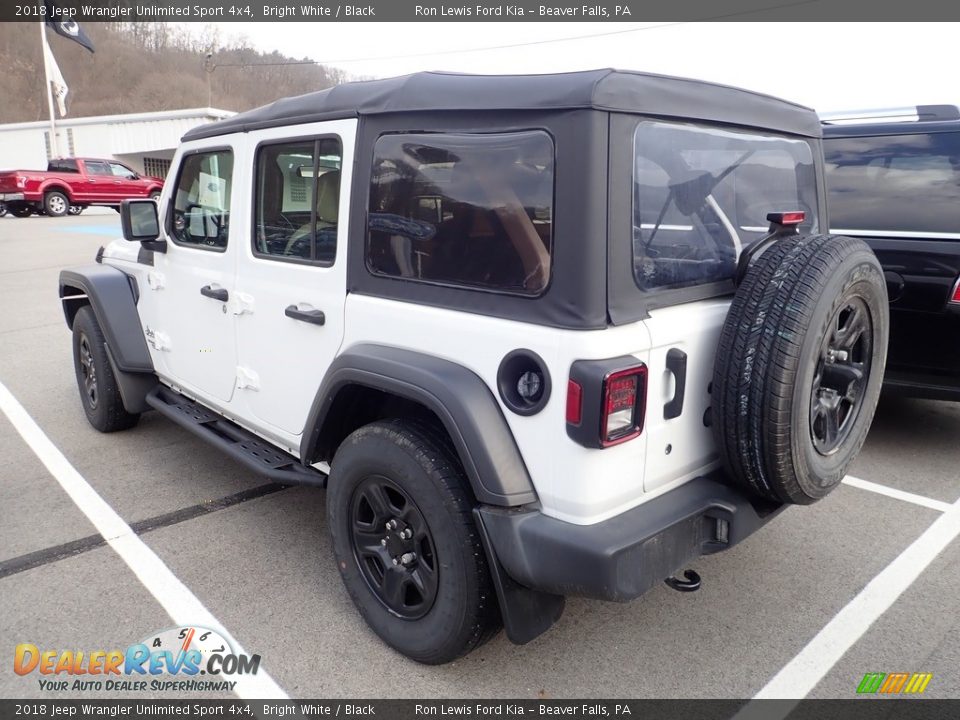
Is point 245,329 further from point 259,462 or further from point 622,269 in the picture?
point 622,269

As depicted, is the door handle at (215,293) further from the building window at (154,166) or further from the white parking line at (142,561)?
the building window at (154,166)

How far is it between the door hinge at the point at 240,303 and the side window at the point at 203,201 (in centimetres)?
31

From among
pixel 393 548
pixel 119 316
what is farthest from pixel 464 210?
pixel 119 316

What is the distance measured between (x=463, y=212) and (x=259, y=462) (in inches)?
61.9

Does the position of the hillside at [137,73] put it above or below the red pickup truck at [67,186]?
above

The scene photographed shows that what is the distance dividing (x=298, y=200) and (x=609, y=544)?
1.85m

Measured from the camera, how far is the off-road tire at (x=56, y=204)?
21.9m

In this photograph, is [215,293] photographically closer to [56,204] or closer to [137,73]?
[56,204]

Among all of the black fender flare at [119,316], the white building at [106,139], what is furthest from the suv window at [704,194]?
the white building at [106,139]

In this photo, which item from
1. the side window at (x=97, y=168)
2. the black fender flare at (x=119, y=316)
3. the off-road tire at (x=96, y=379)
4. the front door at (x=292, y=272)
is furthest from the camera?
the side window at (x=97, y=168)

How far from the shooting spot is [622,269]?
2.03 m

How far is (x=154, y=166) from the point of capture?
114 ft

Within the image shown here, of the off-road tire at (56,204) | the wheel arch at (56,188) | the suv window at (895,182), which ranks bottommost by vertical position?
the suv window at (895,182)

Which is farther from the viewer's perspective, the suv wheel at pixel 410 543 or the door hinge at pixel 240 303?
the door hinge at pixel 240 303
